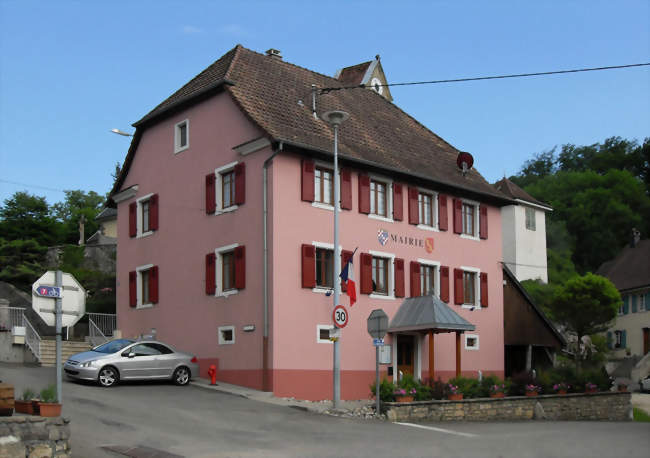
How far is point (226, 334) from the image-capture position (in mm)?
27312

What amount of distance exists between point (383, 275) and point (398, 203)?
8.97ft

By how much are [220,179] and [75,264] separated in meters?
21.6

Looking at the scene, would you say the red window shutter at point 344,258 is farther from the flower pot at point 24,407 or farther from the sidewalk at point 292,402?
the flower pot at point 24,407

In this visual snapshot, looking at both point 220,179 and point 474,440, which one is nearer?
point 474,440

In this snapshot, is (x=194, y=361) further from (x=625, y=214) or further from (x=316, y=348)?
(x=625, y=214)

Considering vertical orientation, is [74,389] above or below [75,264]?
below

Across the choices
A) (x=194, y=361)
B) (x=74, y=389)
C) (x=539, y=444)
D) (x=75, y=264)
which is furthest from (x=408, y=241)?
(x=75, y=264)

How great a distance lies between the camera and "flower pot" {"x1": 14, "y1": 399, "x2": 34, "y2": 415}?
12.2m

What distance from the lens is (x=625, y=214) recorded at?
237 feet

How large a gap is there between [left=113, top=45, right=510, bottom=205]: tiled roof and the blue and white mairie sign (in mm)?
14245

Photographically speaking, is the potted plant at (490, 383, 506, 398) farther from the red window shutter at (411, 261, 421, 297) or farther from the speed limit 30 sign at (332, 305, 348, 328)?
the red window shutter at (411, 261, 421, 297)

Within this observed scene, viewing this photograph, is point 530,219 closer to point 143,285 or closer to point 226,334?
point 143,285

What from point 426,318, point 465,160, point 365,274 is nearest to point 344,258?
point 365,274

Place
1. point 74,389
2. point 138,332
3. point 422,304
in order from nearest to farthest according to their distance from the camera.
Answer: point 74,389 → point 422,304 → point 138,332
